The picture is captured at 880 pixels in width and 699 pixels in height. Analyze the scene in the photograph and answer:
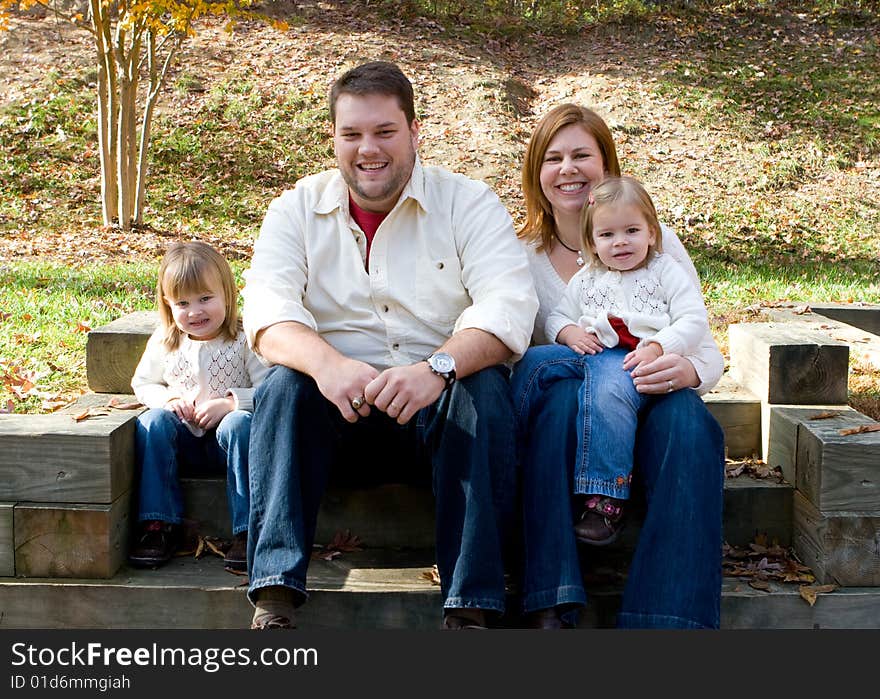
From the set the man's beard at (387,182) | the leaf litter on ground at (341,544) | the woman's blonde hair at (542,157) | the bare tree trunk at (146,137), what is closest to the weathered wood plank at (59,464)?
the leaf litter on ground at (341,544)

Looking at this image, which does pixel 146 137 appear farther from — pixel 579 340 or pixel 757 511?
pixel 757 511

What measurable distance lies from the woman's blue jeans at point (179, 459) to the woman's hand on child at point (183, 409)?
18 mm

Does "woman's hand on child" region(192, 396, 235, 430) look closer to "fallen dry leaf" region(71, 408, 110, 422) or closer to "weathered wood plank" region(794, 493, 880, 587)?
"fallen dry leaf" region(71, 408, 110, 422)

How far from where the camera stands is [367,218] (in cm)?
334

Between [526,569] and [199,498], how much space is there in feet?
3.58

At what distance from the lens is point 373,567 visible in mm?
3041

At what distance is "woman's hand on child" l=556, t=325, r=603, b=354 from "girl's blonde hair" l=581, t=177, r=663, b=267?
0.90ft

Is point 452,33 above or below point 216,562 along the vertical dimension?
above

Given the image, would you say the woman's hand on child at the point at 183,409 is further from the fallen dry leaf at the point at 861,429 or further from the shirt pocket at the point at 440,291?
the fallen dry leaf at the point at 861,429

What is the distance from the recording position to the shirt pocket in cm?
323

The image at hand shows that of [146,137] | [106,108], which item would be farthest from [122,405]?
[106,108]

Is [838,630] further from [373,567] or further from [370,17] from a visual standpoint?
[370,17]

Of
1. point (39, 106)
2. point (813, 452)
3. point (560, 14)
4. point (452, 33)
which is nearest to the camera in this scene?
point (813, 452)

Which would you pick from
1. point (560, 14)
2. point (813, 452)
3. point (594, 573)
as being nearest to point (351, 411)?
point (594, 573)
